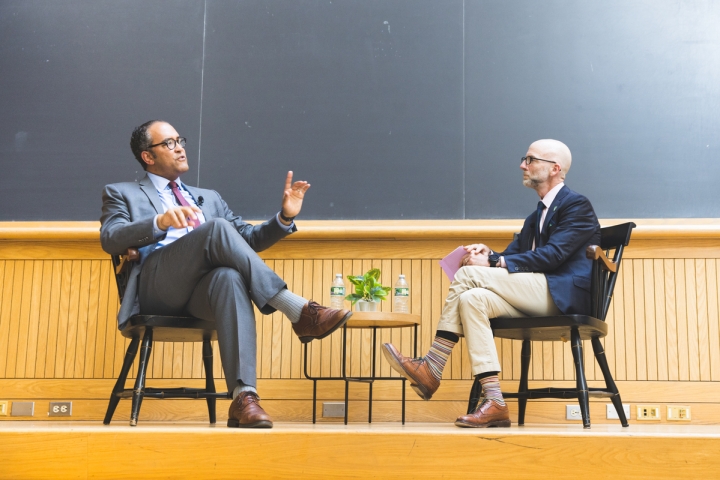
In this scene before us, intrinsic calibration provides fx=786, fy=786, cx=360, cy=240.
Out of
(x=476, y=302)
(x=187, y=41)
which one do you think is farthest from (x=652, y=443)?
(x=187, y=41)

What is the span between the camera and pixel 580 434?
199 centimetres

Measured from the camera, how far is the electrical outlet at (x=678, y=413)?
11.3 feet

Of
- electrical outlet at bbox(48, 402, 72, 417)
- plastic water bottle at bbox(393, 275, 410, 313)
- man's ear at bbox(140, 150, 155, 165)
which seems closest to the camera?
man's ear at bbox(140, 150, 155, 165)

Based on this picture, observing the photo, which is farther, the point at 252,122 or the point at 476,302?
the point at 252,122

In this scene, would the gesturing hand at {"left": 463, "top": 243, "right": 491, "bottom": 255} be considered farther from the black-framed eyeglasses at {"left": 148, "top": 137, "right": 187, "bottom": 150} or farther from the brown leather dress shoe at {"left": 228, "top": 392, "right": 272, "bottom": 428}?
the black-framed eyeglasses at {"left": 148, "top": 137, "right": 187, "bottom": 150}

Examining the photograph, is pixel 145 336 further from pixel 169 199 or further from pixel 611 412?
pixel 611 412

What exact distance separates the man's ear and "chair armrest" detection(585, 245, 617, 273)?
1.75 metres

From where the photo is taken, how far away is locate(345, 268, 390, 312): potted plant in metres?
3.29

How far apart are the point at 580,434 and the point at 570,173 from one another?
1960 millimetres

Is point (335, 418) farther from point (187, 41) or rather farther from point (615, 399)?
point (187, 41)

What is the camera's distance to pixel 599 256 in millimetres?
2793

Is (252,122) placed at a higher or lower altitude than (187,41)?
lower

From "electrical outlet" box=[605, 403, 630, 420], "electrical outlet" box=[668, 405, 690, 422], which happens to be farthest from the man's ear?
"electrical outlet" box=[668, 405, 690, 422]

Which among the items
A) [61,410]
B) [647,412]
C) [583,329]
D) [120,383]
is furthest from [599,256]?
[61,410]
